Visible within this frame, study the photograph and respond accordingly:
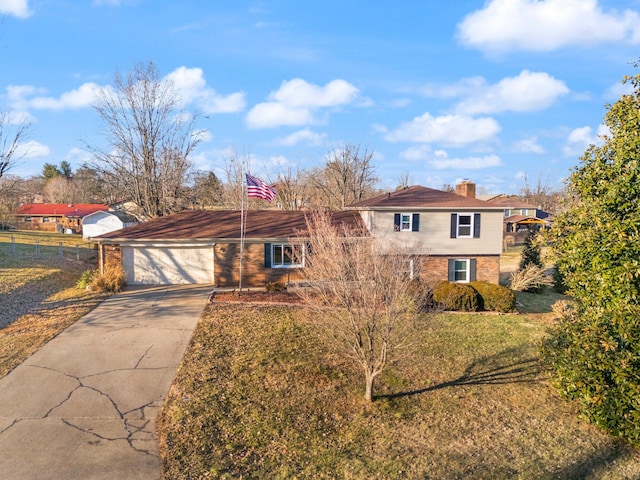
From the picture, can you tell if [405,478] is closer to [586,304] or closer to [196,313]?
[586,304]

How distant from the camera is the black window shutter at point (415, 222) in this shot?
68.9 feet

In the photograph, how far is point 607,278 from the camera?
7508mm

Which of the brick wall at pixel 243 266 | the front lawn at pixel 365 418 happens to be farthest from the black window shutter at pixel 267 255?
the front lawn at pixel 365 418

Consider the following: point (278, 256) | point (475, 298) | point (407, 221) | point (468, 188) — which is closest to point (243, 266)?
point (278, 256)

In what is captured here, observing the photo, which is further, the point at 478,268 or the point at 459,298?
the point at 478,268

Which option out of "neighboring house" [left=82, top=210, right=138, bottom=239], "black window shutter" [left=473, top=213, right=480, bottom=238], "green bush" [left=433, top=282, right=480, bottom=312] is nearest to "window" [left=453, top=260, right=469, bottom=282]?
"black window shutter" [left=473, top=213, right=480, bottom=238]

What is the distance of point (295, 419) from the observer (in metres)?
7.79

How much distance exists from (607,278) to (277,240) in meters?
14.0

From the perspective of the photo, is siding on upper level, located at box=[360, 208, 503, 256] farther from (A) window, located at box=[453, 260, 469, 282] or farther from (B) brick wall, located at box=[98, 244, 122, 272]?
(B) brick wall, located at box=[98, 244, 122, 272]

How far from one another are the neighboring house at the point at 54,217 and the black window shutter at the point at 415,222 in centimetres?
4264

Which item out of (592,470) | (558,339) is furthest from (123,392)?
(558,339)

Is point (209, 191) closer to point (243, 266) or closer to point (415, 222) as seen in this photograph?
point (243, 266)

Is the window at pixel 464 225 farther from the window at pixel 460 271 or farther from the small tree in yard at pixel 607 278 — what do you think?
the small tree in yard at pixel 607 278

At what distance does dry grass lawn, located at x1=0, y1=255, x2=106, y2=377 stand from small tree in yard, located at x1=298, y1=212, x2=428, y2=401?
24.2 ft
